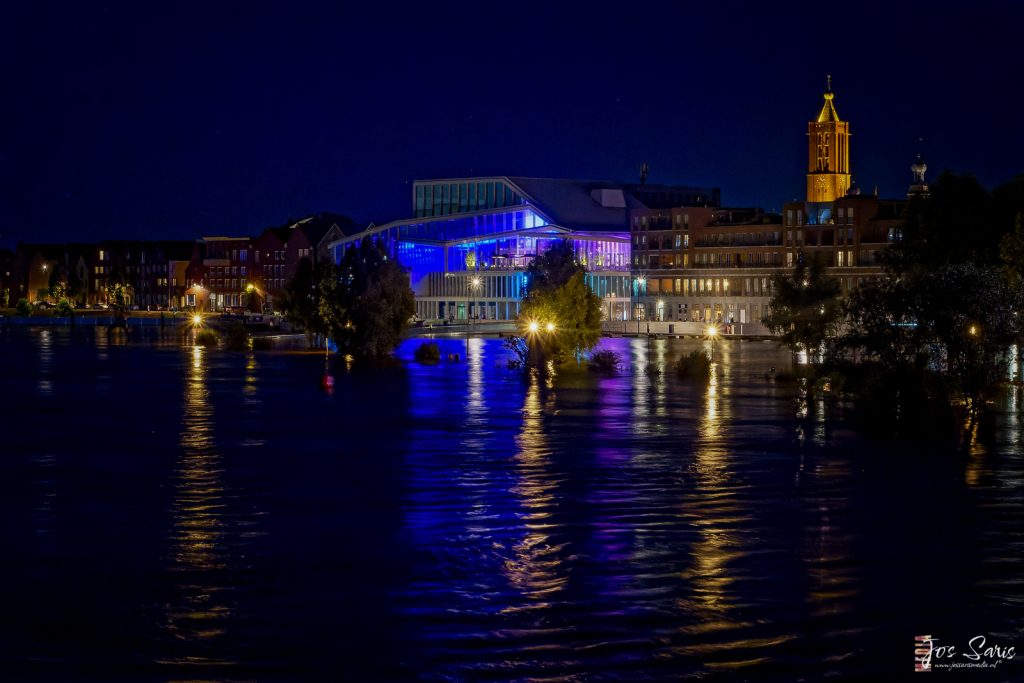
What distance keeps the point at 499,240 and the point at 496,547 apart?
11751 centimetres

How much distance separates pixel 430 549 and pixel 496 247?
118 metres

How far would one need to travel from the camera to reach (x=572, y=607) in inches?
663

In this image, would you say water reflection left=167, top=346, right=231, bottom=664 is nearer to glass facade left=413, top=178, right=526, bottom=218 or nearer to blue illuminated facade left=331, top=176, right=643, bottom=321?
blue illuminated facade left=331, top=176, right=643, bottom=321

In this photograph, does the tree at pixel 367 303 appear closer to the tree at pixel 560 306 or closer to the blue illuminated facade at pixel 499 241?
the tree at pixel 560 306

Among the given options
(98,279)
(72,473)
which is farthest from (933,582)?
(98,279)

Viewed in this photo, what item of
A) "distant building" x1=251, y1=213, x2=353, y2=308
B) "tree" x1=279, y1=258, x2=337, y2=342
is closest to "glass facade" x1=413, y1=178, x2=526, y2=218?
"distant building" x1=251, y1=213, x2=353, y2=308

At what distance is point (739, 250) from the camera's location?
419ft

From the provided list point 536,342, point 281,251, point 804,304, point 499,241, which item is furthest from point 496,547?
point 281,251

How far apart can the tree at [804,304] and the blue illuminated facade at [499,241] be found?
70687 millimetres

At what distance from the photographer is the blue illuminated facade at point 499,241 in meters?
136

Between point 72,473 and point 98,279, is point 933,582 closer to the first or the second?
point 72,473

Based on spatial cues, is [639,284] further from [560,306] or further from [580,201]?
[560,306]

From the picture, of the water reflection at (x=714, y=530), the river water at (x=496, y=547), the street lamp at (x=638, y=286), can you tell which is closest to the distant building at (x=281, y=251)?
the street lamp at (x=638, y=286)

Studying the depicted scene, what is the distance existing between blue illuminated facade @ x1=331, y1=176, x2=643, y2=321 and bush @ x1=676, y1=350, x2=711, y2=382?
71.1 m
